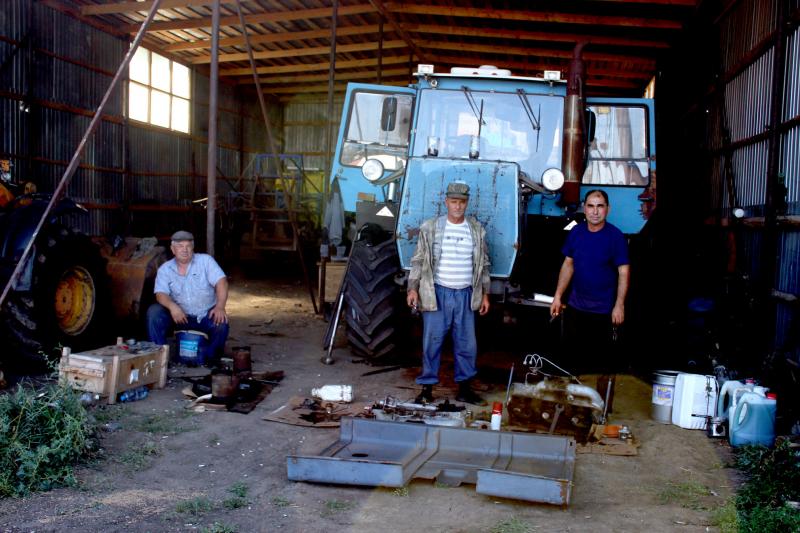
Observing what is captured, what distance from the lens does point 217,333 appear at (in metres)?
6.81

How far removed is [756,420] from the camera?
4840 millimetres

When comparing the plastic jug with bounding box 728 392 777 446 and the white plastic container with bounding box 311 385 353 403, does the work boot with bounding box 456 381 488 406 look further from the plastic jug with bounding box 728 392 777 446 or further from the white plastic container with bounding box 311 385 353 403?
the plastic jug with bounding box 728 392 777 446

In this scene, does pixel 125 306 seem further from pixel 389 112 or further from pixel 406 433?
pixel 406 433

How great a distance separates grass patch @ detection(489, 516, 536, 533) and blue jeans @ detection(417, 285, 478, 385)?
7.42 feet

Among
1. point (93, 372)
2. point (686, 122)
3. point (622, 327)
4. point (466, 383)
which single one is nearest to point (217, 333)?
point (93, 372)

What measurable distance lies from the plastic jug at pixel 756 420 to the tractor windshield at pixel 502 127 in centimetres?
304

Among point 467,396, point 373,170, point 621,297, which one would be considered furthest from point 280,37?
point 621,297

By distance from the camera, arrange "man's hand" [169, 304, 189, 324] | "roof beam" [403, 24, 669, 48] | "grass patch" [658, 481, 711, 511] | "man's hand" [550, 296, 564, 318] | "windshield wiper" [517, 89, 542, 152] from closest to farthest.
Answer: "grass patch" [658, 481, 711, 511]
"man's hand" [550, 296, 564, 318]
"man's hand" [169, 304, 189, 324]
"windshield wiper" [517, 89, 542, 152]
"roof beam" [403, 24, 669, 48]

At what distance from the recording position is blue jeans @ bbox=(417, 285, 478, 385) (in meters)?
5.76

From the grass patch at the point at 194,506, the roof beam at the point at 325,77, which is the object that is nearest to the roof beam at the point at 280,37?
the roof beam at the point at 325,77

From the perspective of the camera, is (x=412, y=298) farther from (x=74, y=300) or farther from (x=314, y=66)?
(x=314, y=66)

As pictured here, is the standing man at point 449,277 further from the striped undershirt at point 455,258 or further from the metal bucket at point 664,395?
the metal bucket at point 664,395

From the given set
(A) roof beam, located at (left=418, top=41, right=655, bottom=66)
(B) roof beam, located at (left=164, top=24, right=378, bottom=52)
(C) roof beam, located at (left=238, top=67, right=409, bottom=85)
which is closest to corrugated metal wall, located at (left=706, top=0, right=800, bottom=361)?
(A) roof beam, located at (left=418, top=41, right=655, bottom=66)

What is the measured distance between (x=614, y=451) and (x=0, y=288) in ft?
16.8
